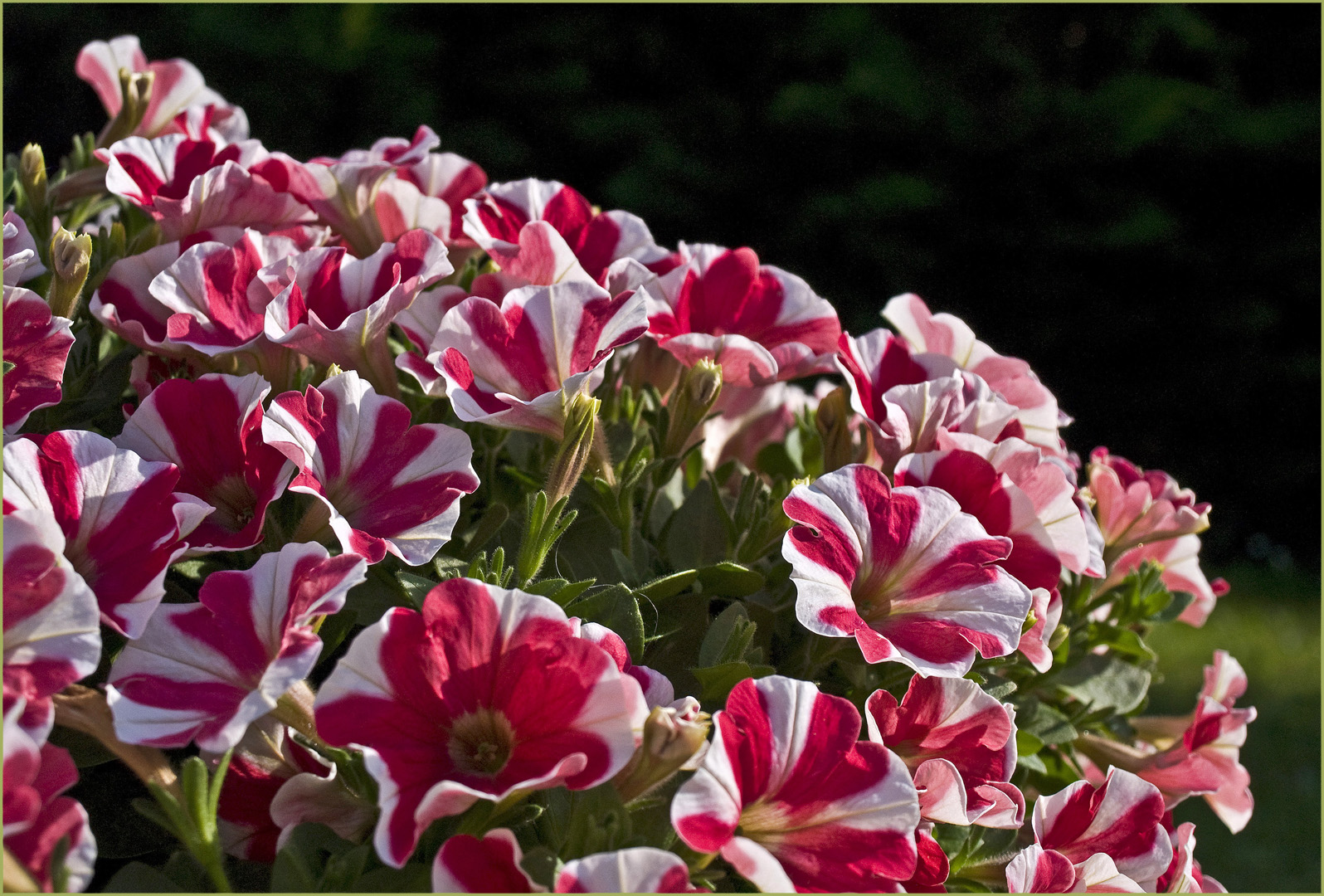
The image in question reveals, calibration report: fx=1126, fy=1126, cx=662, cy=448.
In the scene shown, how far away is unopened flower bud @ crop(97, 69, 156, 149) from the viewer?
1083 mm

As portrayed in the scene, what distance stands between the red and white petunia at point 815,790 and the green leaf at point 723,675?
84mm

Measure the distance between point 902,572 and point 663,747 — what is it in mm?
234

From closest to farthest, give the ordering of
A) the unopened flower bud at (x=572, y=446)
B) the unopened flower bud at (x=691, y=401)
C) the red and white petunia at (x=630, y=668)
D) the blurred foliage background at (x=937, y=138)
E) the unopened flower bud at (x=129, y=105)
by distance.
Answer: the red and white petunia at (x=630, y=668) < the unopened flower bud at (x=572, y=446) < the unopened flower bud at (x=691, y=401) < the unopened flower bud at (x=129, y=105) < the blurred foliage background at (x=937, y=138)

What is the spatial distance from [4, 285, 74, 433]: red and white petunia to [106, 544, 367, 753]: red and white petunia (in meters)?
0.18

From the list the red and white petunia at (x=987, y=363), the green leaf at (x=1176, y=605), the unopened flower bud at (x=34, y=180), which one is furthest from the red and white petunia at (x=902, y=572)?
the unopened flower bud at (x=34, y=180)

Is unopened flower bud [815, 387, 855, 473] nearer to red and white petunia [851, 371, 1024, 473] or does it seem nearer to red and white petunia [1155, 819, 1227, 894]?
red and white petunia [851, 371, 1024, 473]

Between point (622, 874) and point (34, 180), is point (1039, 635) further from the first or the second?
point (34, 180)

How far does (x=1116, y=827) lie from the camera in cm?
73

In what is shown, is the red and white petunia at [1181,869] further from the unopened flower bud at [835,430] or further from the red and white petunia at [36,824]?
the red and white petunia at [36,824]

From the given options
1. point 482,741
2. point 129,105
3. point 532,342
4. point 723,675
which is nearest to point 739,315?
point 532,342

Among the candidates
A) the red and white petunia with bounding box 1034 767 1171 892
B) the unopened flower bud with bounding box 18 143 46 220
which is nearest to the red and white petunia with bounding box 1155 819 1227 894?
the red and white petunia with bounding box 1034 767 1171 892

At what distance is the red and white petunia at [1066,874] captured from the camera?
645mm

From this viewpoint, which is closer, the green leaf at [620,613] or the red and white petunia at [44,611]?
the red and white petunia at [44,611]

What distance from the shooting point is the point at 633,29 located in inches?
196
